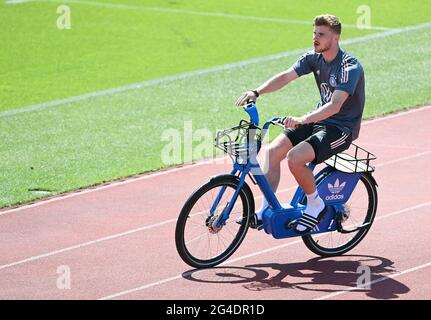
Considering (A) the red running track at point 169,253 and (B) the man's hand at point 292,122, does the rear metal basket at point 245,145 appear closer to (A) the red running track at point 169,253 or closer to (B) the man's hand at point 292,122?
(B) the man's hand at point 292,122

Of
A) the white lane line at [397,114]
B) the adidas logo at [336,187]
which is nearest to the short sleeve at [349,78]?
the adidas logo at [336,187]

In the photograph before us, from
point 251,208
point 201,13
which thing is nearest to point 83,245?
point 251,208

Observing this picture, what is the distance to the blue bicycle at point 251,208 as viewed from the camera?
9305mm

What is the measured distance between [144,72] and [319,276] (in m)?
10.6

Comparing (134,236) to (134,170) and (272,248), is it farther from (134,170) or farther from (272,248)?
(134,170)

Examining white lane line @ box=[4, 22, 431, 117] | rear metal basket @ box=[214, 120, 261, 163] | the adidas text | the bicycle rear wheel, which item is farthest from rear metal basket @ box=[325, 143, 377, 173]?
white lane line @ box=[4, 22, 431, 117]

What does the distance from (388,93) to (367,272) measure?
26.2 ft

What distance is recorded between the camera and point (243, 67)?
1955cm

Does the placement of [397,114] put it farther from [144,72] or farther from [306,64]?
[306,64]

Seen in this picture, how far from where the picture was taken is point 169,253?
1006 centimetres

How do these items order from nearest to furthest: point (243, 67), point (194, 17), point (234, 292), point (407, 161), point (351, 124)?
point (234, 292), point (351, 124), point (407, 161), point (243, 67), point (194, 17)

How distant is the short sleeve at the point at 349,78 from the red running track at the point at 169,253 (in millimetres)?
1616

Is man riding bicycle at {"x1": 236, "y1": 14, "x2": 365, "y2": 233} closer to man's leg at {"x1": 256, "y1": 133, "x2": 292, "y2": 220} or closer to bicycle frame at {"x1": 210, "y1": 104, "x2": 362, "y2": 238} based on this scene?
man's leg at {"x1": 256, "y1": 133, "x2": 292, "y2": 220}

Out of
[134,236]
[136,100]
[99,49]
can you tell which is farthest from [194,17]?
[134,236]
